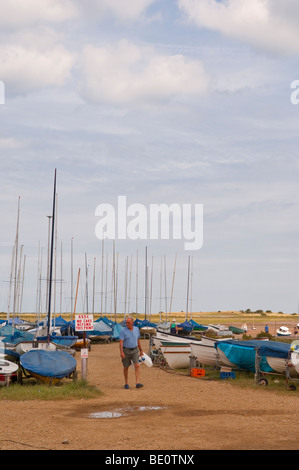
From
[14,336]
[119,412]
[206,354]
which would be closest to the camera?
[119,412]

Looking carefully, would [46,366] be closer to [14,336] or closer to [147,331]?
[14,336]

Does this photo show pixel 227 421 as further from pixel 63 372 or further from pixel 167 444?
pixel 63 372

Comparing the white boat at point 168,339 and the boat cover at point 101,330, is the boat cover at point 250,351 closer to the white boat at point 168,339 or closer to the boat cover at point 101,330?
the white boat at point 168,339

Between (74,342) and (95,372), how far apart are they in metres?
10.7

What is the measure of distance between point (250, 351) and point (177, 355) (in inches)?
180

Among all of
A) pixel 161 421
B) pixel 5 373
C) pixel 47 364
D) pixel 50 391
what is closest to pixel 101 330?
pixel 47 364

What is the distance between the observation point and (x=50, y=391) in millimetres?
17875

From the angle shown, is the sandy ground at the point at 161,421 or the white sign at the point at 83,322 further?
the white sign at the point at 83,322

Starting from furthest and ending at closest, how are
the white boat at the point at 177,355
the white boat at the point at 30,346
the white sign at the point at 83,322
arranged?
1. the white boat at the point at 177,355
2. the white boat at the point at 30,346
3. the white sign at the point at 83,322

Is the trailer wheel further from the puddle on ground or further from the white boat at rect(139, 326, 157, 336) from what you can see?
the white boat at rect(139, 326, 157, 336)

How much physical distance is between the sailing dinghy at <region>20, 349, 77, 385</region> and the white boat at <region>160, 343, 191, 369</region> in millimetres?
7557

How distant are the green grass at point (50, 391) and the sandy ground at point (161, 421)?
1.67 ft

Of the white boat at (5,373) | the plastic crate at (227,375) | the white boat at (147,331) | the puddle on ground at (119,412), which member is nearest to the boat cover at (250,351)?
the plastic crate at (227,375)

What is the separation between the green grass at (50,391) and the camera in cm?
1730
